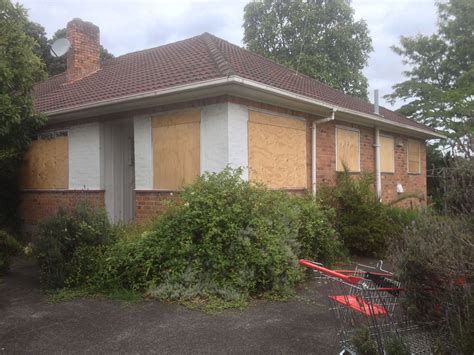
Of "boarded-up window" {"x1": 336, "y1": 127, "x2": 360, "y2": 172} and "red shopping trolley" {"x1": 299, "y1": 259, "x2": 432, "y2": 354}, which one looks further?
"boarded-up window" {"x1": 336, "y1": 127, "x2": 360, "y2": 172}

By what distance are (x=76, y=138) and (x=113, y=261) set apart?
4716 mm

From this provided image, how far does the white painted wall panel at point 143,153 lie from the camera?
8.60 m

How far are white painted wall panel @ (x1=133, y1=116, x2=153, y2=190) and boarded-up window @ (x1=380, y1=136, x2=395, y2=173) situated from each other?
6780 mm

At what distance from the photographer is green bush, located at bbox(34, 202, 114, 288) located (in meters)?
6.13

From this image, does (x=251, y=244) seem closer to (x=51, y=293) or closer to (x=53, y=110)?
(x=51, y=293)

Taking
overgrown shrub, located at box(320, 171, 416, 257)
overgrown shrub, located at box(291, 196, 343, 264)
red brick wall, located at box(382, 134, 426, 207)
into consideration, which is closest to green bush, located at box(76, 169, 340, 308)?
overgrown shrub, located at box(291, 196, 343, 264)

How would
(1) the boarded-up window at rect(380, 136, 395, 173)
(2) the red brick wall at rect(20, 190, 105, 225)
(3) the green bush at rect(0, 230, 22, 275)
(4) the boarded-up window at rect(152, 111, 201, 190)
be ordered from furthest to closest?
(1) the boarded-up window at rect(380, 136, 395, 173) → (2) the red brick wall at rect(20, 190, 105, 225) → (4) the boarded-up window at rect(152, 111, 201, 190) → (3) the green bush at rect(0, 230, 22, 275)

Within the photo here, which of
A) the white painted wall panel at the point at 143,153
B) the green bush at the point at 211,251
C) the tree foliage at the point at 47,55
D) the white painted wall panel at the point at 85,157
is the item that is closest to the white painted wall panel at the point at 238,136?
the green bush at the point at 211,251

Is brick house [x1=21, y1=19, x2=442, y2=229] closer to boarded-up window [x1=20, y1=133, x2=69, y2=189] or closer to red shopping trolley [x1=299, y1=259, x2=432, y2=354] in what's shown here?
boarded-up window [x1=20, y1=133, x2=69, y2=189]

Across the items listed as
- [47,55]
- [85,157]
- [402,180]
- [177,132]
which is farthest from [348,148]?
[47,55]

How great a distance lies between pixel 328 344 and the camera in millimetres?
4148

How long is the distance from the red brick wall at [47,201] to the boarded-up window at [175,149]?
1.91 metres

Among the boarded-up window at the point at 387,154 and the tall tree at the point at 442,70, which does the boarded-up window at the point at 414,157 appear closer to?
the boarded-up window at the point at 387,154

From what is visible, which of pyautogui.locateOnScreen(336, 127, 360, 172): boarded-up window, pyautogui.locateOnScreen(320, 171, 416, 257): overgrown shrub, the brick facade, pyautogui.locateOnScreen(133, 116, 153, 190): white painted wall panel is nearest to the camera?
the brick facade
